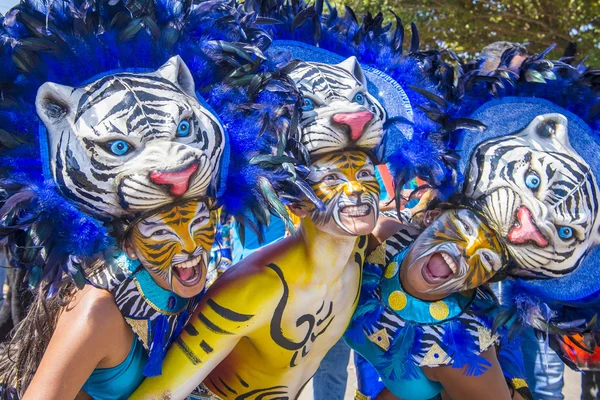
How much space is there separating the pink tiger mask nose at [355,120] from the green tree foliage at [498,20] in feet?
13.7

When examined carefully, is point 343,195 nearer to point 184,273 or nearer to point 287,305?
point 287,305

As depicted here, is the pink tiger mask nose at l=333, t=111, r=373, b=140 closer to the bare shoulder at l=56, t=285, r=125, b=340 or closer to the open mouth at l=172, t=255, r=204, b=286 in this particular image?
the open mouth at l=172, t=255, r=204, b=286

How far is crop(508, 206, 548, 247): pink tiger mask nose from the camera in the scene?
79.7 inches

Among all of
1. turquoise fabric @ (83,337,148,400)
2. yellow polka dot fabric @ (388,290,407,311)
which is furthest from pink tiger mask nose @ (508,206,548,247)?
turquoise fabric @ (83,337,148,400)

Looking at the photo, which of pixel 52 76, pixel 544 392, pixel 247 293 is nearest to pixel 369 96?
pixel 247 293

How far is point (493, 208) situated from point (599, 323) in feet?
1.74

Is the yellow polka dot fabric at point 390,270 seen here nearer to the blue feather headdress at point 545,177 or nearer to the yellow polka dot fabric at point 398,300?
the yellow polka dot fabric at point 398,300

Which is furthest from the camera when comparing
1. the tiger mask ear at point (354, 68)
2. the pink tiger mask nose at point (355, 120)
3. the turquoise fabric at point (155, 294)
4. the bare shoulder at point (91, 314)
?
the tiger mask ear at point (354, 68)

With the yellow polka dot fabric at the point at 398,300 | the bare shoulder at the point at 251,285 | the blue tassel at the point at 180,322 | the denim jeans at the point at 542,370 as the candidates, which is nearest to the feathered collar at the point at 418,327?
the yellow polka dot fabric at the point at 398,300

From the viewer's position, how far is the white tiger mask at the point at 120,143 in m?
1.61

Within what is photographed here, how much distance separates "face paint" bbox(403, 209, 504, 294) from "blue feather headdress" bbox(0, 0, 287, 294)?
0.78 m

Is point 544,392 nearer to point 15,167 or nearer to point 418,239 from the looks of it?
point 418,239

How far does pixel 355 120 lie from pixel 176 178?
0.59m

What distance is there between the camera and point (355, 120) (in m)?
1.96
